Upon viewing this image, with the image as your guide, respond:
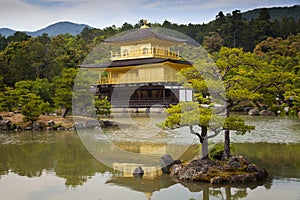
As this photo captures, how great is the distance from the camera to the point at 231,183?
23.4 ft

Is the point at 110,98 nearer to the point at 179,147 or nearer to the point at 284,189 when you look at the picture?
the point at 179,147

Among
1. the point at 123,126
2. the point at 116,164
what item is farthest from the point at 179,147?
the point at 123,126

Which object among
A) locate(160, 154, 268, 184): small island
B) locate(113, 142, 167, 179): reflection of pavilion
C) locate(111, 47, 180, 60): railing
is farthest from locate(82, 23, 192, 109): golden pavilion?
locate(160, 154, 268, 184): small island

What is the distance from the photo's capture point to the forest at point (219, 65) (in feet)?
27.1

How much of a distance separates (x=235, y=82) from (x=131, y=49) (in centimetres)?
2053

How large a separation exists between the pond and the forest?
1.54 metres

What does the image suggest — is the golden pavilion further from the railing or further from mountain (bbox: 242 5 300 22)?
Answer: mountain (bbox: 242 5 300 22)

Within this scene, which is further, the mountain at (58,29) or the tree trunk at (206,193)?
the mountain at (58,29)

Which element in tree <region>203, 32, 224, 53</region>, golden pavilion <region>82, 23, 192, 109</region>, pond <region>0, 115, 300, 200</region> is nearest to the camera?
pond <region>0, 115, 300, 200</region>

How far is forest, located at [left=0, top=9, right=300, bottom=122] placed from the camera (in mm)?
8273

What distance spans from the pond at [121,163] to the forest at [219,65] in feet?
5.07

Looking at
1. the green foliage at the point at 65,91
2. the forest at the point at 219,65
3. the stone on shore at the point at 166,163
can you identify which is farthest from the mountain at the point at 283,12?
the stone on shore at the point at 166,163

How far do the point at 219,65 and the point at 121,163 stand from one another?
10.7 feet

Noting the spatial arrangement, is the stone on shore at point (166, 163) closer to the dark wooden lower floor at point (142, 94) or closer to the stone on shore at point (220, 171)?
the stone on shore at point (220, 171)
